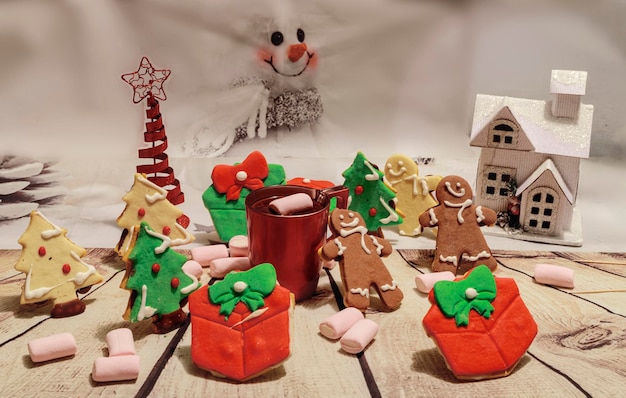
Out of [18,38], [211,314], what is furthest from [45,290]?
[18,38]

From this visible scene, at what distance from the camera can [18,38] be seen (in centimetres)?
300

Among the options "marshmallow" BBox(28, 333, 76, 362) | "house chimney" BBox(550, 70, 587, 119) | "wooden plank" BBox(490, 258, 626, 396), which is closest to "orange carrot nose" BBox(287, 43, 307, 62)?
"house chimney" BBox(550, 70, 587, 119)

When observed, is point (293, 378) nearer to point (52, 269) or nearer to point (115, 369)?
point (115, 369)

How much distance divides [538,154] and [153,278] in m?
1.35

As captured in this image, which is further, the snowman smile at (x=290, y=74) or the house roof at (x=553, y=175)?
the snowman smile at (x=290, y=74)

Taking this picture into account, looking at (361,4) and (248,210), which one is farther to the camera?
(361,4)

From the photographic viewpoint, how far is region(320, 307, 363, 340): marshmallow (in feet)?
5.16

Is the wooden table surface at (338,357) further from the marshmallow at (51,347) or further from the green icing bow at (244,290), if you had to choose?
the green icing bow at (244,290)

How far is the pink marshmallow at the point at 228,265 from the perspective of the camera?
6.20 ft

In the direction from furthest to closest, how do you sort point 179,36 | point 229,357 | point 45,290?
point 179,36 → point 45,290 → point 229,357

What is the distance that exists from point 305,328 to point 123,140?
1.77 metres

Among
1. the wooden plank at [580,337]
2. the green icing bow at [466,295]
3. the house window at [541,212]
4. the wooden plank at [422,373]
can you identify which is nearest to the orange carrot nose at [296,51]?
the house window at [541,212]

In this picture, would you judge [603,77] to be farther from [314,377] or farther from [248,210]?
[314,377]

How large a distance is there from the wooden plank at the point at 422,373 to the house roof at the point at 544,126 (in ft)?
2.78
